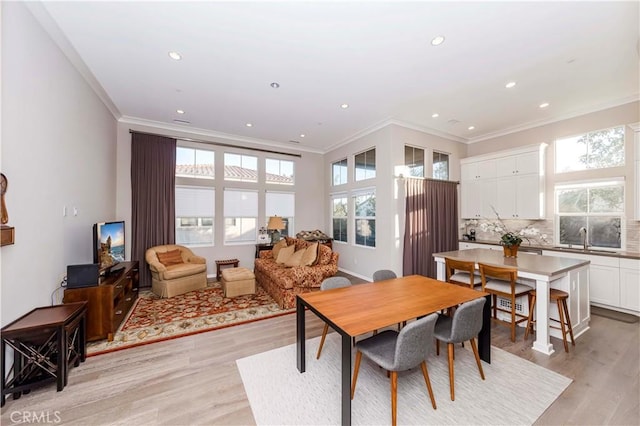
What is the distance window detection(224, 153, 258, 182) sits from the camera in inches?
228

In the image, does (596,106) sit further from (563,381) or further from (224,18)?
(224,18)

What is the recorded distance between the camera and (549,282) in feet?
8.43

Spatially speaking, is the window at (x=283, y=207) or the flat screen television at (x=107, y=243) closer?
the flat screen television at (x=107, y=243)

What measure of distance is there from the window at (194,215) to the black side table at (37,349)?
3.23m

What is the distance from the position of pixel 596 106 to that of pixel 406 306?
16.8 ft

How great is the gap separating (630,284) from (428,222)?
2.87 m

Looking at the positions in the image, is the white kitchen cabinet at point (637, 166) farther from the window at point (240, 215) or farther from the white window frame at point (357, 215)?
the window at point (240, 215)

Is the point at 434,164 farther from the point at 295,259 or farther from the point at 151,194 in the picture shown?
the point at 151,194

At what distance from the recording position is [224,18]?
231 cm

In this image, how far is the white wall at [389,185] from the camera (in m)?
4.73

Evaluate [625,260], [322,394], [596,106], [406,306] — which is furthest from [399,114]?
[322,394]

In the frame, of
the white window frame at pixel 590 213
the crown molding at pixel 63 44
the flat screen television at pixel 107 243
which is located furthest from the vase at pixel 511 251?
the crown molding at pixel 63 44

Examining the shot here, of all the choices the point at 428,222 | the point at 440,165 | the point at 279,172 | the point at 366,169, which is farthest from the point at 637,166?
the point at 279,172

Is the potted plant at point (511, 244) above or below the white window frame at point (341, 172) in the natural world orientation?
below
